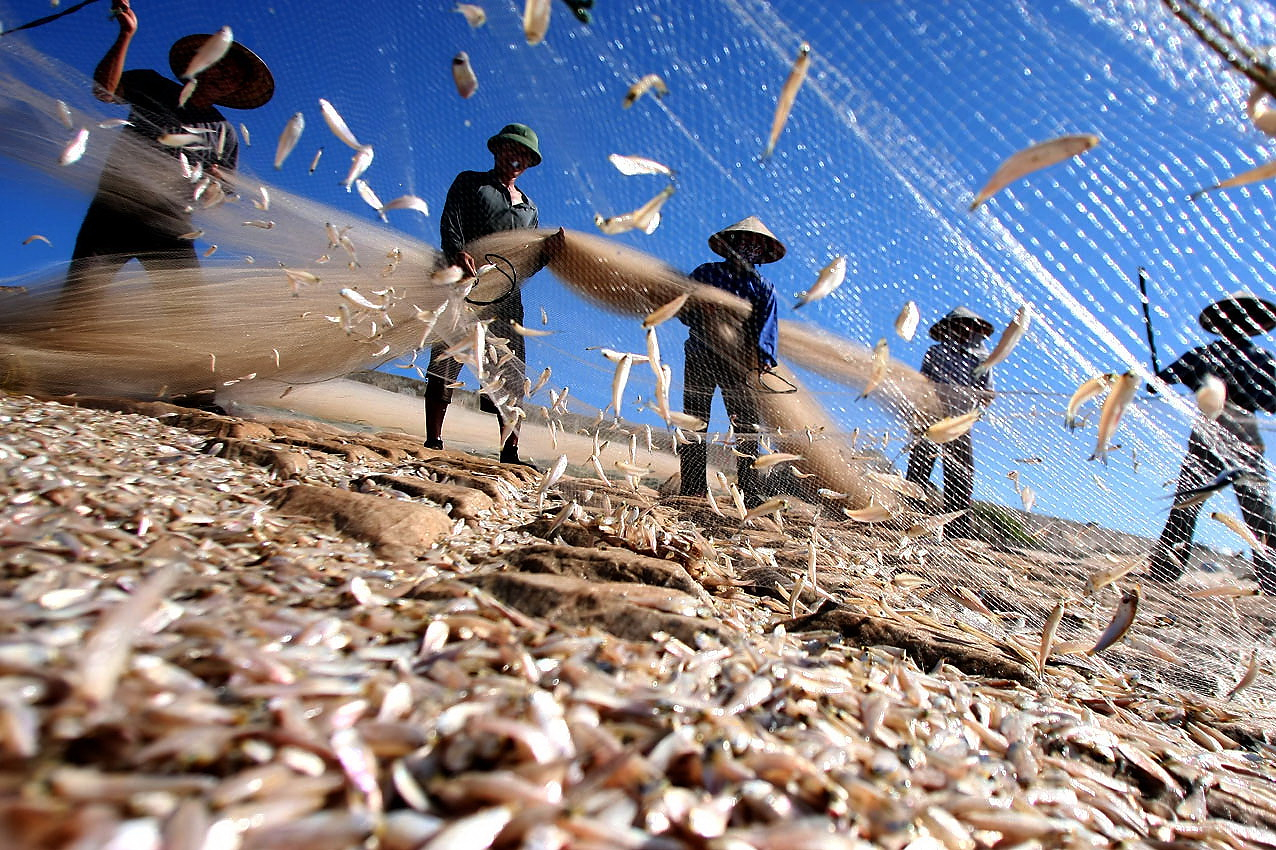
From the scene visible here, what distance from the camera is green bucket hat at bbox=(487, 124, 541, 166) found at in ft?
12.5

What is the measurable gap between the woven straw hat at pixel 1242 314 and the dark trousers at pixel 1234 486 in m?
0.36

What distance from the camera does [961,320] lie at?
2.66 meters

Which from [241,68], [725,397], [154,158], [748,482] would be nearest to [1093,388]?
[725,397]

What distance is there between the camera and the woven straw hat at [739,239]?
3363mm

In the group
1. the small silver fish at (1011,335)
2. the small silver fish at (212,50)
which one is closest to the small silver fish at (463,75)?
the small silver fish at (212,50)

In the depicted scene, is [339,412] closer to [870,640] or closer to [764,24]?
[764,24]

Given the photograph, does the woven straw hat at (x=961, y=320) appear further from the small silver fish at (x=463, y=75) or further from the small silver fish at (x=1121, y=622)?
the small silver fish at (x=463, y=75)

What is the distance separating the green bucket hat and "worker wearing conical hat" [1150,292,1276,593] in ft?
11.1

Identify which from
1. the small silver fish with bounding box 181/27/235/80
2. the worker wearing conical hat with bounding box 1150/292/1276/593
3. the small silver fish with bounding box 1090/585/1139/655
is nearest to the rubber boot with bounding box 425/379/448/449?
the small silver fish with bounding box 181/27/235/80

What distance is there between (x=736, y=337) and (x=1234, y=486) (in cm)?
209

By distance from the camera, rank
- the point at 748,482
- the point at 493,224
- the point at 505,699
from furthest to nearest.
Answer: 1. the point at 748,482
2. the point at 493,224
3. the point at 505,699

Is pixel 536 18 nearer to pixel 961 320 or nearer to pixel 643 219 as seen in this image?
pixel 643 219

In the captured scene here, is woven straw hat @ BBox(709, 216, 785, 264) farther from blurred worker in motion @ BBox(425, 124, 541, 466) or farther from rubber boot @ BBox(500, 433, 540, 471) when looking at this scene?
rubber boot @ BBox(500, 433, 540, 471)

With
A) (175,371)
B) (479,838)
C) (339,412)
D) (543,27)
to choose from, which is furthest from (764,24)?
(339,412)
